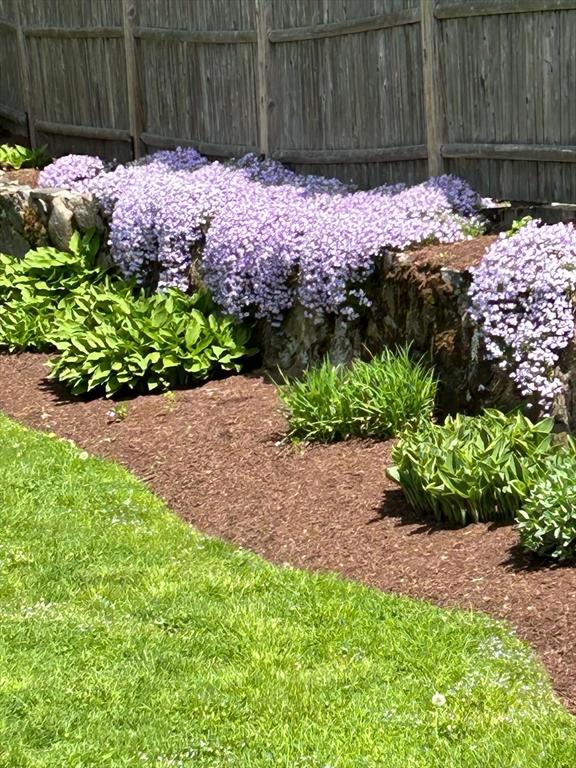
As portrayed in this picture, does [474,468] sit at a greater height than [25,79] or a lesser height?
lesser

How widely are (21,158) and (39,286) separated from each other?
2.97 meters

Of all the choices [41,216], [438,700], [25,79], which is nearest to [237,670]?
[438,700]

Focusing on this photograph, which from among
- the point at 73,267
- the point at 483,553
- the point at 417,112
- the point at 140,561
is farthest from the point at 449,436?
the point at 73,267

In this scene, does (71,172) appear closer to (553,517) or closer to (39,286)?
(39,286)

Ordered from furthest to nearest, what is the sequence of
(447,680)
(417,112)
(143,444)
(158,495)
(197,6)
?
(197,6), (417,112), (143,444), (158,495), (447,680)

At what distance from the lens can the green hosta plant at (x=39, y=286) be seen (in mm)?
11367

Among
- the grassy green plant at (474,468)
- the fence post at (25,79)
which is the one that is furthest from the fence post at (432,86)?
the fence post at (25,79)

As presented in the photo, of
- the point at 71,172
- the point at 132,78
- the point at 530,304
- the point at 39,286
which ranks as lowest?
the point at 39,286

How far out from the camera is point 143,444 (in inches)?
345

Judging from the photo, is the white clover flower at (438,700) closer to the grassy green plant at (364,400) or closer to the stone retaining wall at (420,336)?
the stone retaining wall at (420,336)

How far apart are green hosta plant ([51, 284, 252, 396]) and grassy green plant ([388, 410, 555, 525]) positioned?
2.99 metres

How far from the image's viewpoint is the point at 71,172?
12680 millimetres

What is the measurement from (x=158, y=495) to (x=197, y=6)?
5.28 meters

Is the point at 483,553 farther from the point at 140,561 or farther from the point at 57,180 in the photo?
the point at 57,180
